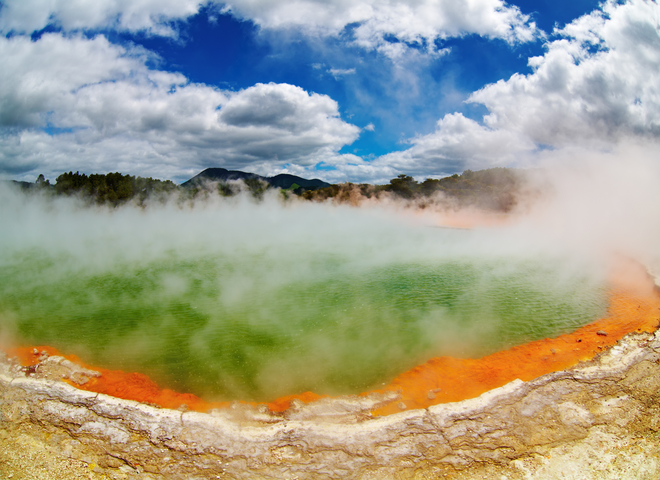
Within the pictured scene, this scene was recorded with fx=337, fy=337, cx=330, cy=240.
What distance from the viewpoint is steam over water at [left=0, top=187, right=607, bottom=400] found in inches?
215

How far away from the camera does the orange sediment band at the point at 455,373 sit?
15.0 ft

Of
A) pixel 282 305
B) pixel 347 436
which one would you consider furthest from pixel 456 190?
pixel 347 436

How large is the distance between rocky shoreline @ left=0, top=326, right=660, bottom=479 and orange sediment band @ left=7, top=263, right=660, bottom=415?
439mm

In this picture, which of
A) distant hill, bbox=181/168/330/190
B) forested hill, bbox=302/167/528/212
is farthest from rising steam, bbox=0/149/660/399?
distant hill, bbox=181/168/330/190

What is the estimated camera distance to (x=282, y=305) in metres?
7.59

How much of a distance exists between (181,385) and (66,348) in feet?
8.71

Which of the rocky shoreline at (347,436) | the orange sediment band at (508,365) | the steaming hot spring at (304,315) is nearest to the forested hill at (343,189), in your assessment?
the steaming hot spring at (304,315)

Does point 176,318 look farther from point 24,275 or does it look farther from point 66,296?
point 24,275

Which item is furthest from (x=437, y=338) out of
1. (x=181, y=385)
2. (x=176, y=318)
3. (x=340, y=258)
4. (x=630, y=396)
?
(x=340, y=258)

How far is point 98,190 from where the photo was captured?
25078 millimetres

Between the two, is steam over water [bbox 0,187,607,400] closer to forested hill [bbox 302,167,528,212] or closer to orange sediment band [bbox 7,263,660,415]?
orange sediment band [bbox 7,263,660,415]

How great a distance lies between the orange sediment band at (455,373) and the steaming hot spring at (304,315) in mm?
29

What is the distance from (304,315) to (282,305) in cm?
75

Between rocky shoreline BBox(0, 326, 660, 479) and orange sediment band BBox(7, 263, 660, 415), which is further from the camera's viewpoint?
orange sediment band BBox(7, 263, 660, 415)
